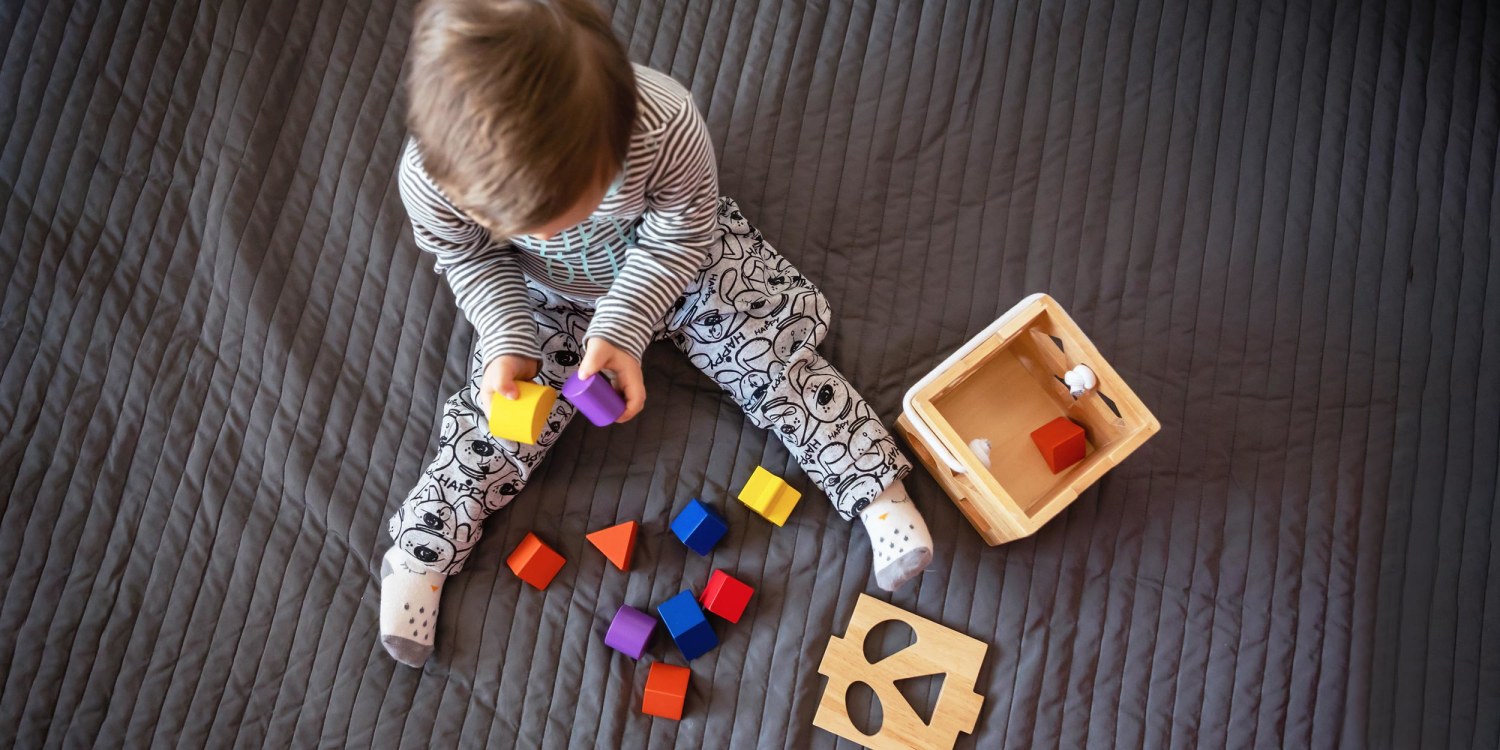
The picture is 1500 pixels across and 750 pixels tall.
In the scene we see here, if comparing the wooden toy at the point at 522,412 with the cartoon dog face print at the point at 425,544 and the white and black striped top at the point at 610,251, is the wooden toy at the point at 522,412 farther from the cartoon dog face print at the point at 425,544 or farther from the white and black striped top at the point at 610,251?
the cartoon dog face print at the point at 425,544

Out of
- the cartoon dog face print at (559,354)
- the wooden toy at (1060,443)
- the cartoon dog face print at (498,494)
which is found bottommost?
the cartoon dog face print at (498,494)

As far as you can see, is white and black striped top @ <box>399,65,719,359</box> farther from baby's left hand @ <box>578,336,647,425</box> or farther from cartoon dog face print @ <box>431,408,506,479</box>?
cartoon dog face print @ <box>431,408,506,479</box>

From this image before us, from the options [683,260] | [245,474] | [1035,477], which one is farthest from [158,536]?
[1035,477]

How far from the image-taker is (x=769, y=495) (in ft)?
3.17

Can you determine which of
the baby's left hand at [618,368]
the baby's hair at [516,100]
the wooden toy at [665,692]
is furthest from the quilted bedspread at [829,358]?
the baby's hair at [516,100]

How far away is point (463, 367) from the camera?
1.01m

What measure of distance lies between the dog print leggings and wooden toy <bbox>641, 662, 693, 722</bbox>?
23 centimetres

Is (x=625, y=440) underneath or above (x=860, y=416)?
underneath

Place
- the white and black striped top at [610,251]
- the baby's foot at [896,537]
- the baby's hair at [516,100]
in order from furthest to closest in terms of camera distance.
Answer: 1. the baby's foot at [896,537]
2. the white and black striped top at [610,251]
3. the baby's hair at [516,100]

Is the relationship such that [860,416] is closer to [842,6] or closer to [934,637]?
[934,637]

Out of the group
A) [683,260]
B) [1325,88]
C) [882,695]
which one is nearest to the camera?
[683,260]

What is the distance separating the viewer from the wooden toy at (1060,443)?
940mm

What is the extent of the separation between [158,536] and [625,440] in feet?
1.59

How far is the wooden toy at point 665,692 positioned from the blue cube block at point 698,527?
0.40 ft
